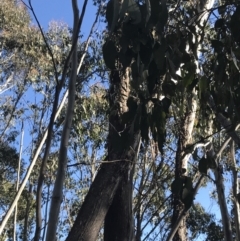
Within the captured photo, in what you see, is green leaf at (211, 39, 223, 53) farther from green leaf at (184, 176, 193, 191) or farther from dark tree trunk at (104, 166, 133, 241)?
dark tree trunk at (104, 166, 133, 241)

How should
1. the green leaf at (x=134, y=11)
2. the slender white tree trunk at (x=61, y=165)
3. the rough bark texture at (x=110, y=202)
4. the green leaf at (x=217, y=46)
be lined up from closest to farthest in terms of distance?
1. the green leaf at (x=134, y=11)
2. the slender white tree trunk at (x=61, y=165)
3. the green leaf at (x=217, y=46)
4. the rough bark texture at (x=110, y=202)

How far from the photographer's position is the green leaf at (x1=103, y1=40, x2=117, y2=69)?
139cm

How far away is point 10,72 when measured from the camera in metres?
13.0

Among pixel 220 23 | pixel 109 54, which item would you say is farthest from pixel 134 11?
pixel 220 23

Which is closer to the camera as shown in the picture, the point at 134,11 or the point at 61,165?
the point at 134,11

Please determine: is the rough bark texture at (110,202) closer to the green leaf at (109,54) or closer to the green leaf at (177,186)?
the green leaf at (177,186)

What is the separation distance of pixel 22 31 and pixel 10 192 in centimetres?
372

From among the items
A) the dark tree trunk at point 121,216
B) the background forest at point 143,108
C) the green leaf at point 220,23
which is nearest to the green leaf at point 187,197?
the background forest at point 143,108

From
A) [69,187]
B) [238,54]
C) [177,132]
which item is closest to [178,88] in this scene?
[238,54]

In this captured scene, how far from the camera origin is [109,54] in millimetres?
1399

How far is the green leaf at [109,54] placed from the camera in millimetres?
1392

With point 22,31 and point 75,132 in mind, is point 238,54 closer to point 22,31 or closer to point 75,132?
point 75,132

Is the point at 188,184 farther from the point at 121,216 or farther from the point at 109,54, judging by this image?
the point at 121,216

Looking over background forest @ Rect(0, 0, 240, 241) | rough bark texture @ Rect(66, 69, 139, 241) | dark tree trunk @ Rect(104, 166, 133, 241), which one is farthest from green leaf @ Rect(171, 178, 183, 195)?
dark tree trunk @ Rect(104, 166, 133, 241)
